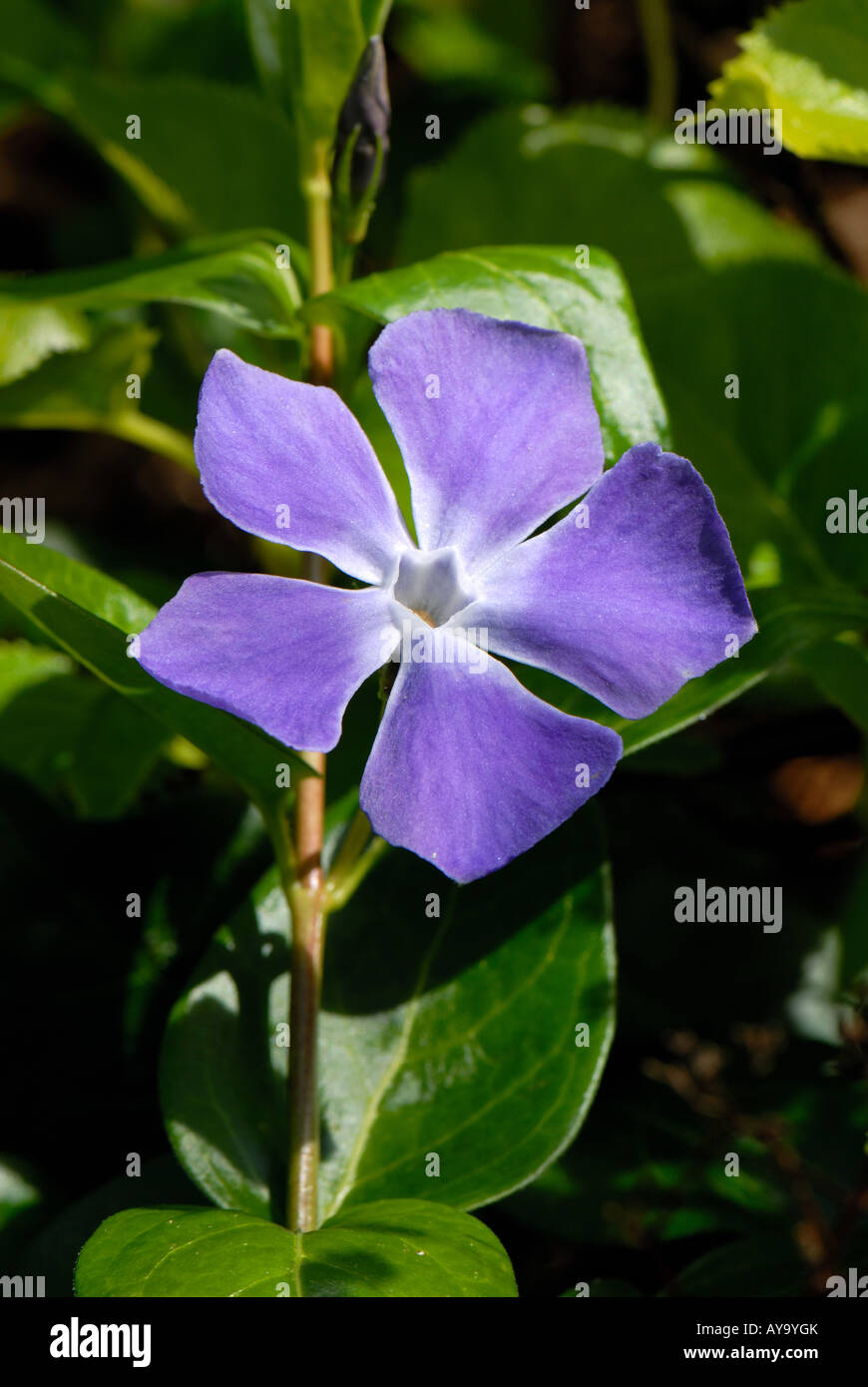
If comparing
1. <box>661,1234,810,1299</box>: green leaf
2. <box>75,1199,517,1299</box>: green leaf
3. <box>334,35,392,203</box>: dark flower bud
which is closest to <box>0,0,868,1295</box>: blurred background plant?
<box>661,1234,810,1299</box>: green leaf

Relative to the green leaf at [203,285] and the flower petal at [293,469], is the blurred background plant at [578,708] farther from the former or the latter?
the flower petal at [293,469]

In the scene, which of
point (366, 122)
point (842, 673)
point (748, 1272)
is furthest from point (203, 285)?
point (748, 1272)

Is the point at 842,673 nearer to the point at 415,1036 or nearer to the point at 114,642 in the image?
the point at 415,1036

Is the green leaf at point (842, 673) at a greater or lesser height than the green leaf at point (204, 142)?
lesser

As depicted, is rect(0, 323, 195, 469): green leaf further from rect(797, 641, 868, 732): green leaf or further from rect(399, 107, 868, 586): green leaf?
rect(797, 641, 868, 732): green leaf

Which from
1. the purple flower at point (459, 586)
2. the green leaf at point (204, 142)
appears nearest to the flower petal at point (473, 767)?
the purple flower at point (459, 586)
